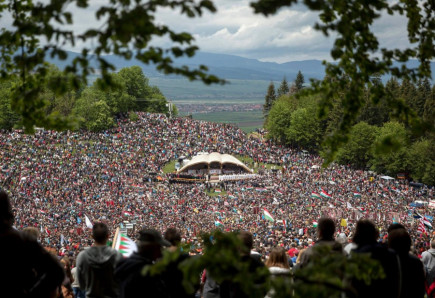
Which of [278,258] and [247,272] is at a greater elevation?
[247,272]

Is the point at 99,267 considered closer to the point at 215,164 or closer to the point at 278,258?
the point at 278,258

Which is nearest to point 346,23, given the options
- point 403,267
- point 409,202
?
point 403,267

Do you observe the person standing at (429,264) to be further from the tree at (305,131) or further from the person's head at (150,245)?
the tree at (305,131)

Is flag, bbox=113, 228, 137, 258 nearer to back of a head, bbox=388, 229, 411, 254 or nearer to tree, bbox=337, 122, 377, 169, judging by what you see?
back of a head, bbox=388, 229, 411, 254

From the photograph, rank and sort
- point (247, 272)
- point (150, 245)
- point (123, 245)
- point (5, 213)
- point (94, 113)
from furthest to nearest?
point (94, 113) < point (123, 245) < point (150, 245) < point (5, 213) < point (247, 272)

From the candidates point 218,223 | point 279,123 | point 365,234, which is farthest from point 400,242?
point 279,123

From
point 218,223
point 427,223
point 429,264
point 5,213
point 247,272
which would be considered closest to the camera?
point 247,272

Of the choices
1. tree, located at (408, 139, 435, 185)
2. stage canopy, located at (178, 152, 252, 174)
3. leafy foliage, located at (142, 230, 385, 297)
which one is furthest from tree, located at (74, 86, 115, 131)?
leafy foliage, located at (142, 230, 385, 297)
